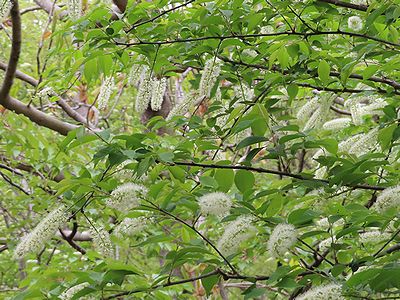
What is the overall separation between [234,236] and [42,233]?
539 millimetres

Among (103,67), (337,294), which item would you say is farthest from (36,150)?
(337,294)

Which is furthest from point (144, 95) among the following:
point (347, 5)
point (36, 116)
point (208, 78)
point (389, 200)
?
point (36, 116)

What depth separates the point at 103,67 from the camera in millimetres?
2076

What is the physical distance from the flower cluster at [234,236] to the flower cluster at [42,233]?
1.54 ft

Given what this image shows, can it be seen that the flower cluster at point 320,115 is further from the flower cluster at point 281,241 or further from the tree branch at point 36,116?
the tree branch at point 36,116

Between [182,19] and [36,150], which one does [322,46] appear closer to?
[182,19]

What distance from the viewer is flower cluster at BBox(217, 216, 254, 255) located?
5.23ft

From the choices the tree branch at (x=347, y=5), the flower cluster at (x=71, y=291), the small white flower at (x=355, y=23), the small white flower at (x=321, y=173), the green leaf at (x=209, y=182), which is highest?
the tree branch at (x=347, y=5)

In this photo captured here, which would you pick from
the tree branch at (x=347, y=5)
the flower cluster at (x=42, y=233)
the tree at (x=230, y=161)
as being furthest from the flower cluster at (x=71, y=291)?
the tree branch at (x=347, y=5)

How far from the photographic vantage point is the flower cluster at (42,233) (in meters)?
1.67

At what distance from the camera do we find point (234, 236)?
1595 mm

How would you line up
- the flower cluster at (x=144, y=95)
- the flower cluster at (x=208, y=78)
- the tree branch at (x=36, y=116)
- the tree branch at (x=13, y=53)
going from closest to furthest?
the flower cluster at (x=208, y=78) < the flower cluster at (x=144, y=95) < the tree branch at (x=13, y=53) < the tree branch at (x=36, y=116)

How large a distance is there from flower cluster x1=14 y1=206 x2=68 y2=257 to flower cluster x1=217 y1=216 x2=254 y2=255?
18.5 inches

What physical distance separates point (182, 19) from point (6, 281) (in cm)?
615
